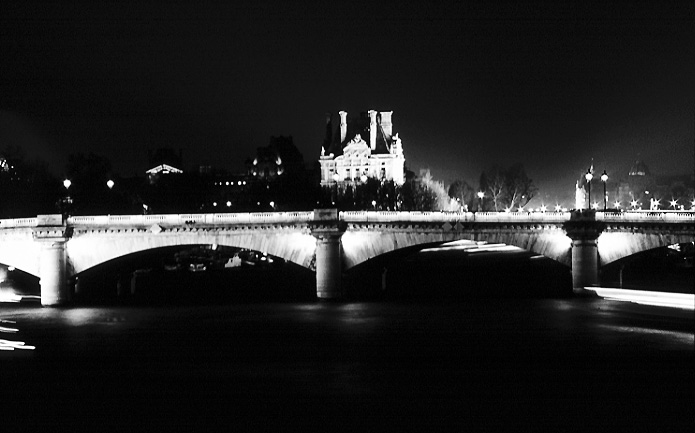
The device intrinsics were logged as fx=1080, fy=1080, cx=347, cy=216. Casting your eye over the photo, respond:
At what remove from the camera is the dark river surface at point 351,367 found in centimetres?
3023

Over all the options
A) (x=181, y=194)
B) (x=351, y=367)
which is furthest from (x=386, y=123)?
(x=351, y=367)

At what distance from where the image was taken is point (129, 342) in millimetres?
45656

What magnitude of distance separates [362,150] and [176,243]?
129 m

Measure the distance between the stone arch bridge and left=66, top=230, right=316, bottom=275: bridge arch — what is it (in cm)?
5

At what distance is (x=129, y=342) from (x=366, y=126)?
481ft

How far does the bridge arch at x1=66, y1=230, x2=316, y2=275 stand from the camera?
5666 centimetres

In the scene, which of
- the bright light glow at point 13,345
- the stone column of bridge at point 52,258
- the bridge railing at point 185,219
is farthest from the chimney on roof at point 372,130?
the bright light glow at point 13,345

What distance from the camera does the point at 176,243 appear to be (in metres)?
56.9

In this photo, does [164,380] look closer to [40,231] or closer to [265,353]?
[265,353]

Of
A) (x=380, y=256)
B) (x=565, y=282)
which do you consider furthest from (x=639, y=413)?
(x=565, y=282)

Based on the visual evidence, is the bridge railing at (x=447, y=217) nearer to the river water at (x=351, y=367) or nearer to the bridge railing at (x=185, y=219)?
the bridge railing at (x=185, y=219)

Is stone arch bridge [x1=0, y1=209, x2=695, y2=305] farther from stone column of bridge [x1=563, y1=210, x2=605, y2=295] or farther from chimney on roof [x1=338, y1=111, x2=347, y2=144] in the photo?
chimney on roof [x1=338, y1=111, x2=347, y2=144]

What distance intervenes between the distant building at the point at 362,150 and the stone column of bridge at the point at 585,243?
12316cm

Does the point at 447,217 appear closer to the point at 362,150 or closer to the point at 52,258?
the point at 52,258
